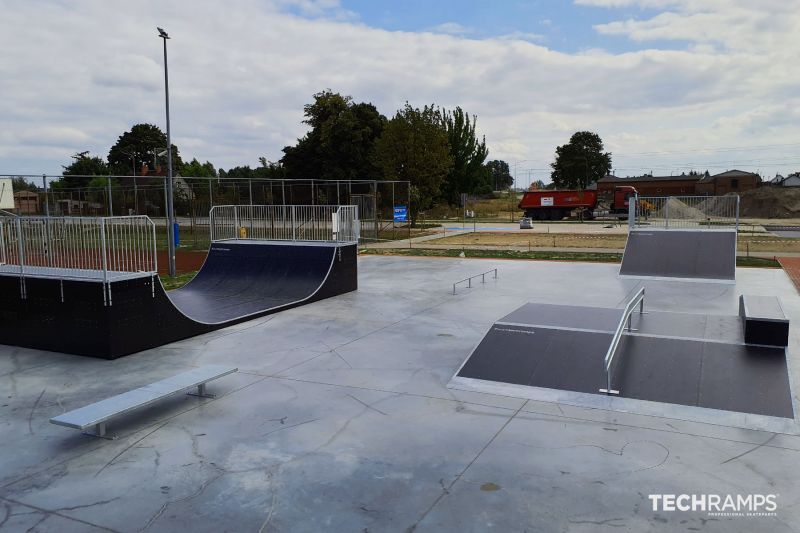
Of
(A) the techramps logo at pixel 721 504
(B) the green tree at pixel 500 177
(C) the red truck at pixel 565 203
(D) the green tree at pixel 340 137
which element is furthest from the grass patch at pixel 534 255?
(B) the green tree at pixel 500 177

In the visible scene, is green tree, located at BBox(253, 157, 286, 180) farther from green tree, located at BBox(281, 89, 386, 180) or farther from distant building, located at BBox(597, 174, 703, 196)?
distant building, located at BBox(597, 174, 703, 196)

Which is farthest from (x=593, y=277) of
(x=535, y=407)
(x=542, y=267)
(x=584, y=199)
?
(x=584, y=199)

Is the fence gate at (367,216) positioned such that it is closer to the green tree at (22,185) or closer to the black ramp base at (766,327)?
the green tree at (22,185)

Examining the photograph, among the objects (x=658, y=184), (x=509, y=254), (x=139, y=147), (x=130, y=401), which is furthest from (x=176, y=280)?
(x=658, y=184)

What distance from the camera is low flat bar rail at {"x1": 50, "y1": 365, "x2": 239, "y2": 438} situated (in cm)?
551

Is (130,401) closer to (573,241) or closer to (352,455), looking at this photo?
(352,455)

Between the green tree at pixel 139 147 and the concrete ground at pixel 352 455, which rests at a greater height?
the green tree at pixel 139 147

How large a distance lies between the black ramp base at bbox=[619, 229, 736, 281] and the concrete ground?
9733mm

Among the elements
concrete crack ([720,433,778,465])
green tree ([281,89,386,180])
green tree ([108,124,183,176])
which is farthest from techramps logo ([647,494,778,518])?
green tree ([108,124,183,176])

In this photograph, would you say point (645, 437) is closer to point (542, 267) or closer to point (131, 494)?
point (131, 494)

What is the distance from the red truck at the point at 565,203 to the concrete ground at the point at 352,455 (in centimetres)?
4636

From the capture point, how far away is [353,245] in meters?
14.8

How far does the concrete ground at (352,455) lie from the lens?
436 centimetres

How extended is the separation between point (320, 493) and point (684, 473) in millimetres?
3116
